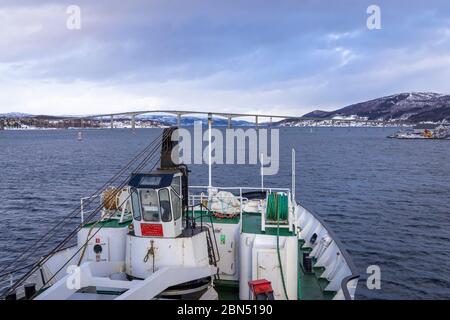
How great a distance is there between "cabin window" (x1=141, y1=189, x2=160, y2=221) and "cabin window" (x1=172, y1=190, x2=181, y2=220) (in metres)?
0.47

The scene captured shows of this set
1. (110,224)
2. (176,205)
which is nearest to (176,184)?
(176,205)

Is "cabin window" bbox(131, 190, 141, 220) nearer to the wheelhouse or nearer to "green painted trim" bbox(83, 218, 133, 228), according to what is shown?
the wheelhouse

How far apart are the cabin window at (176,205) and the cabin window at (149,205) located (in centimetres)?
47

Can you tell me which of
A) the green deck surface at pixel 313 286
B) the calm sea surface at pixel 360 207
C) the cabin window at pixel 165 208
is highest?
the cabin window at pixel 165 208

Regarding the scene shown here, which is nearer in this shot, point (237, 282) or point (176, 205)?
point (176, 205)

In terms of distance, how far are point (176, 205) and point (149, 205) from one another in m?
0.76

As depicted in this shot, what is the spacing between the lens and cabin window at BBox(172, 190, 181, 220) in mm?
11031

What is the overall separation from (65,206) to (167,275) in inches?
1271

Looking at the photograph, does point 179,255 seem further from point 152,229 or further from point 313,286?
point 313,286

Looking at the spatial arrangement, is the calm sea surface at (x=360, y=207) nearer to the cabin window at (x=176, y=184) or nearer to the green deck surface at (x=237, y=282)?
the green deck surface at (x=237, y=282)

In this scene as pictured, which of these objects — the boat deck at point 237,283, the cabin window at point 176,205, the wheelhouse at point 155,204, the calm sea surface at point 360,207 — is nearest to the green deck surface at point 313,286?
the boat deck at point 237,283

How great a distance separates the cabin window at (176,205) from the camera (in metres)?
11.0

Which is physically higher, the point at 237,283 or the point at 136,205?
the point at 136,205

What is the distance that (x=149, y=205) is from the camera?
35.8ft
